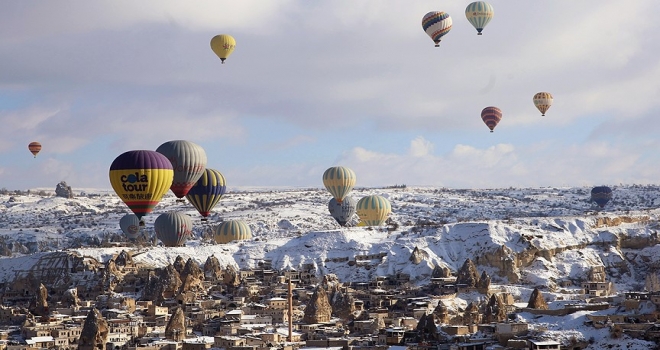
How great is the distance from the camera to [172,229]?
143250mm

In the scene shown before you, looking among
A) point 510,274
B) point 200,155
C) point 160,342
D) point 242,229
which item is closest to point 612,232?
point 510,274

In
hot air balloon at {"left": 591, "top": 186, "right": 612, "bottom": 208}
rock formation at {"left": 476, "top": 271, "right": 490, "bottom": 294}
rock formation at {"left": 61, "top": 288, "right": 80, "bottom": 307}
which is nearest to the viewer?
rock formation at {"left": 61, "top": 288, "right": 80, "bottom": 307}

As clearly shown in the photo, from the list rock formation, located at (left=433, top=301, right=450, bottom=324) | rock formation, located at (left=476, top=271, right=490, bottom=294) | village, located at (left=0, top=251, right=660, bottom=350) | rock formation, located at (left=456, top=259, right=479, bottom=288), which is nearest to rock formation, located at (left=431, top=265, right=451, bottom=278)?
village, located at (left=0, top=251, right=660, bottom=350)

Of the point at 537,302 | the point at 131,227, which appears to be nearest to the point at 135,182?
the point at 537,302

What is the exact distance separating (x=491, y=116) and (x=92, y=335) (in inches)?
2131

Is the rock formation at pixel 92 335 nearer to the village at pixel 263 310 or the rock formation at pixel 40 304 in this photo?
the village at pixel 263 310

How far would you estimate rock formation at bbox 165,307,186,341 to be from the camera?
100 metres

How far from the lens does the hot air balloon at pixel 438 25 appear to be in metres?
118

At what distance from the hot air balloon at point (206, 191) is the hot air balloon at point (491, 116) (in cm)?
2995

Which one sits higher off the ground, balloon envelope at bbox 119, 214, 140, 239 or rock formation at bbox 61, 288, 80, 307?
balloon envelope at bbox 119, 214, 140, 239

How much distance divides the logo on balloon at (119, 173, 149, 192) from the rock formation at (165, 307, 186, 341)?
1042 centimetres

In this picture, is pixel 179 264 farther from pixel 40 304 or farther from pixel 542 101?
pixel 542 101

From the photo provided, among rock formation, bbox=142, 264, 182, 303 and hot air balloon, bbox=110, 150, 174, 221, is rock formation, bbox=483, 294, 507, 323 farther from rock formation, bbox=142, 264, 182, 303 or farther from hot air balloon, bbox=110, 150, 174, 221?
rock formation, bbox=142, 264, 182, 303

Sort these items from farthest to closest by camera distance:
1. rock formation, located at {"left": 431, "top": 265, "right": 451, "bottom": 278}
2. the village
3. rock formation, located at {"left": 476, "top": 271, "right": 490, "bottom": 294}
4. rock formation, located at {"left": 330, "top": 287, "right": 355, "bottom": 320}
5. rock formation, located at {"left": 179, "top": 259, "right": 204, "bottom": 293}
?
rock formation, located at {"left": 431, "top": 265, "right": 451, "bottom": 278} < rock formation, located at {"left": 179, "top": 259, "right": 204, "bottom": 293} < rock formation, located at {"left": 476, "top": 271, "right": 490, "bottom": 294} < rock formation, located at {"left": 330, "top": 287, "right": 355, "bottom": 320} < the village
